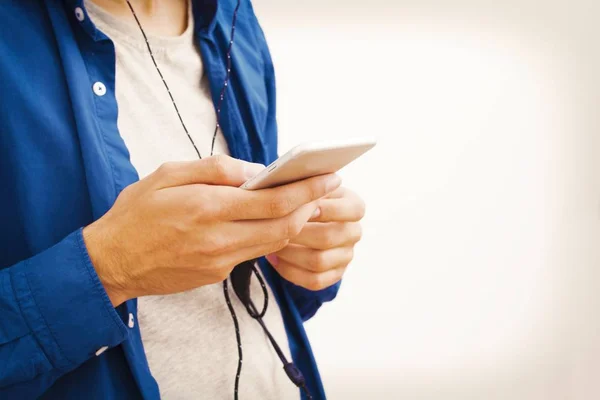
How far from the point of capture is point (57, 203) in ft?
1.51

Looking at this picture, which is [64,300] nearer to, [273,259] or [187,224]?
[187,224]

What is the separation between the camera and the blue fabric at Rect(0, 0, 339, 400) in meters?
0.40

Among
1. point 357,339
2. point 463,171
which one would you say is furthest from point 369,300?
point 463,171

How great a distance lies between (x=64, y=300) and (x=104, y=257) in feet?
0.17

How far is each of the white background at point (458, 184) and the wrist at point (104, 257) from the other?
0.77 metres

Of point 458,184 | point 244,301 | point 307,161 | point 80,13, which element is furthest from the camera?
point 458,184

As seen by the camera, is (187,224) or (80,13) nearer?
(187,224)

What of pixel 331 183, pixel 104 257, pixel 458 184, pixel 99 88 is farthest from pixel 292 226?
pixel 458 184

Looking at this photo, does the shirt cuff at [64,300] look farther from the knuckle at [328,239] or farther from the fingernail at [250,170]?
the knuckle at [328,239]

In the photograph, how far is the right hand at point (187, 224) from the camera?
1.25ft

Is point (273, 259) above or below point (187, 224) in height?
below

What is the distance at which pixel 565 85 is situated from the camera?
117 cm

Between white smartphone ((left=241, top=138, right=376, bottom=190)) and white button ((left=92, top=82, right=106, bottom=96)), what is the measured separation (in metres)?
0.24

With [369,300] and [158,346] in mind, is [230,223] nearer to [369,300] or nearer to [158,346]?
[158,346]
